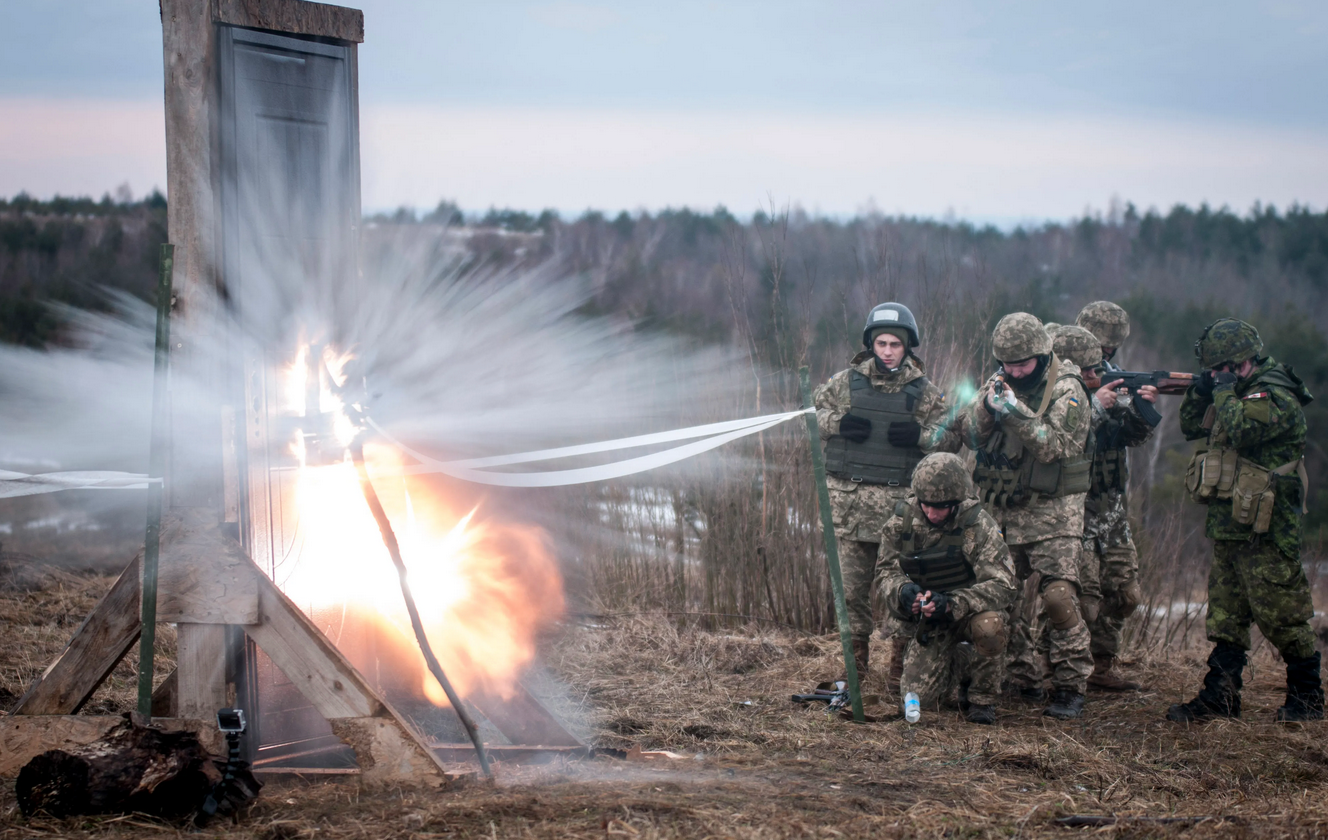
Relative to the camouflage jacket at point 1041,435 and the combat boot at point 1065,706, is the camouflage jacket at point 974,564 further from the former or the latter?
the combat boot at point 1065,706

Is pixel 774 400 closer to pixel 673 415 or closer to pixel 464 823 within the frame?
pixel 673 415

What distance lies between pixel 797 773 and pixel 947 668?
4.64 feet

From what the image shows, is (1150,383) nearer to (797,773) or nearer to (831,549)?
(831,549)

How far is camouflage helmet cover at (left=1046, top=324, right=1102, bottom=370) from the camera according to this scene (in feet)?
20.4

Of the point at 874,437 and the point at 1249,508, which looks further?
the point at 874,437

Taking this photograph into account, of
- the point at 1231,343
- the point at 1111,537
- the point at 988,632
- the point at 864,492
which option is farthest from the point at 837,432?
the point at 1231,343

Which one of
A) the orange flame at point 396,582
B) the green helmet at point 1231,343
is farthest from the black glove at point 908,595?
the orange flame at point 396,582

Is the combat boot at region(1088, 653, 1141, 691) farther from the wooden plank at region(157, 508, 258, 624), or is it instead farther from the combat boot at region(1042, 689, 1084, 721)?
the wooden plank at region(157, 508, 258, 624)

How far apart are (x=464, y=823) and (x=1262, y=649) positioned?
7.13 meters

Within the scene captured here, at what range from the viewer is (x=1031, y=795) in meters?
4.26

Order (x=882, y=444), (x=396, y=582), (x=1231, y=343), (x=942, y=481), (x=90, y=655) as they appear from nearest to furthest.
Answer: (x=90, y=655)
(x=396, y=582)
(x=942, y=481)
(x=1231, y=343)
(x=882, y=444)

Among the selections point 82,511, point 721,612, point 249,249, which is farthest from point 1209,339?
point 82,511

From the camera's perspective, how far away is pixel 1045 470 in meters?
5.70

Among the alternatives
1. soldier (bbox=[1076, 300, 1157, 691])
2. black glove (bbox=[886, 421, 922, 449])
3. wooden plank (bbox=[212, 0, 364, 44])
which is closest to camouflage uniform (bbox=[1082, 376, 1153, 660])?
soldier (bbox=[1076, 300, 1157, 691])
